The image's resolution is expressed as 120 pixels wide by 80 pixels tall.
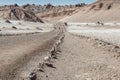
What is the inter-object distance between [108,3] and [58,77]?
182411 mm

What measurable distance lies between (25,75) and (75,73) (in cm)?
217

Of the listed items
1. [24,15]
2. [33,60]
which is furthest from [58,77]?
[24,15]

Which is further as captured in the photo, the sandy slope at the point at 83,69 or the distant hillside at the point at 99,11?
the distant hillside at the point at 99,11

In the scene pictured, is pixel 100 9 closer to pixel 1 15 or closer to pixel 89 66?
pixel 1 15

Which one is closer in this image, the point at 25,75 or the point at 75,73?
the point at 25,75

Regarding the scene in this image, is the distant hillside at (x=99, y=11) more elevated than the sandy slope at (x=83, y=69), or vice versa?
the sandy slope at (x=83, y=69)

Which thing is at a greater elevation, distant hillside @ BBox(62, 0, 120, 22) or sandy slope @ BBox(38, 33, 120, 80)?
sandy slope @ BBox(38, 33, 120, 80)

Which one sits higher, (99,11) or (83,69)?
(83,69)

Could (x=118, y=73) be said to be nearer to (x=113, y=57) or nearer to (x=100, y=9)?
(x=113, y=57)

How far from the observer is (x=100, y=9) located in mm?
188125

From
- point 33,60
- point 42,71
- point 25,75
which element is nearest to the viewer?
point 25,75

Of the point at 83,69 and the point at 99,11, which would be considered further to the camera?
the point at 99,11

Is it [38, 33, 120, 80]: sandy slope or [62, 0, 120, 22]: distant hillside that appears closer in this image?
[38, 33, 120, 80]: sandy slope

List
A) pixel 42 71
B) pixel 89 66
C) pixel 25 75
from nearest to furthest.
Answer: pixel 25 75, pixel 42 71, pixel 89 66
